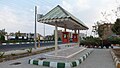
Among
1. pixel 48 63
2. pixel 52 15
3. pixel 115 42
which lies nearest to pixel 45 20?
pixel 52 15

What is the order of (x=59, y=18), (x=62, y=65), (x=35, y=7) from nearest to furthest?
(x=62, y=65), (x=59, y=18), (x=35, y=7)

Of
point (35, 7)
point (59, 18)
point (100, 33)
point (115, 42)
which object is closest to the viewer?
point (59, 18)

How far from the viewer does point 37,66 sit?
8750 mm

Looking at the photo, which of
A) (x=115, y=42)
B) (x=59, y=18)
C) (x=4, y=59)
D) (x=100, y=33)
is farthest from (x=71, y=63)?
(x=100, y=33)

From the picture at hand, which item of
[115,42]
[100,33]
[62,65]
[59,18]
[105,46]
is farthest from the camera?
[100,33]

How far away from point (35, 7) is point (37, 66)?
42.7ft

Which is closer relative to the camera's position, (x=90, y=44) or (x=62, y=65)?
(x=62, y=65)

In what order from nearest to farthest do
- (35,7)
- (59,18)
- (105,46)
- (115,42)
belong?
(59,18) → (35,7) → (105,46) → (115,42)

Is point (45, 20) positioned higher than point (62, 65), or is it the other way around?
point (45, 20)

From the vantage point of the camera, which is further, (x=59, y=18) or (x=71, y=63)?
(x=59, y=18)

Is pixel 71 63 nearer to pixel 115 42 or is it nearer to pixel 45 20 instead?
pixel 45 20

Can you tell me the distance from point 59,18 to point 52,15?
2.39ft

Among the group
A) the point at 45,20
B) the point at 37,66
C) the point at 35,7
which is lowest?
the point at 37,66

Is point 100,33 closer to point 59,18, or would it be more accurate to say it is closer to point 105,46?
point 105,46
